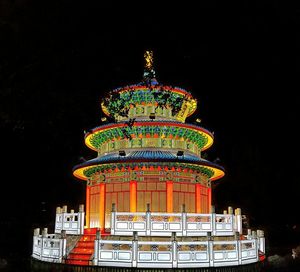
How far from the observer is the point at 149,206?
16.4 metres

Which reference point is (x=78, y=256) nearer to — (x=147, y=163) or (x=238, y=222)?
(x=147, y=163)

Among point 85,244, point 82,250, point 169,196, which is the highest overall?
point 169,196

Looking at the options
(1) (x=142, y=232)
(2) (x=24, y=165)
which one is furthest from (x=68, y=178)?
(1) (x=142, y=232)

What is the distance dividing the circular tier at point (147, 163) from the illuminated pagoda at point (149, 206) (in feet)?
0.15

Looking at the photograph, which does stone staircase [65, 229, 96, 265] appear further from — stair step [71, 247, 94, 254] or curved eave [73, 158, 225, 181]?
curved eave [73, 158, 225, 181]

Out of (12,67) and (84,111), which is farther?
(84,111)

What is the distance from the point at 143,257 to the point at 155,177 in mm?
5977

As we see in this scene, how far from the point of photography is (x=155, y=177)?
19.9 meters

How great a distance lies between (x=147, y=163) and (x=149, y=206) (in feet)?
11.6

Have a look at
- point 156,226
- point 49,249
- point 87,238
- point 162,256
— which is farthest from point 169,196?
point 49,249

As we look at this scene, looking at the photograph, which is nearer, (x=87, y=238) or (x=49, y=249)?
(x=49, y=249)

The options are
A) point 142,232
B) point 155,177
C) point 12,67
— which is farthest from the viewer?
point 155,177

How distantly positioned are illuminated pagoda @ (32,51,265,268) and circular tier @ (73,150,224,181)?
0.15 feet

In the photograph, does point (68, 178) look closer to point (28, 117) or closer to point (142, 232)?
point (142, 232)
